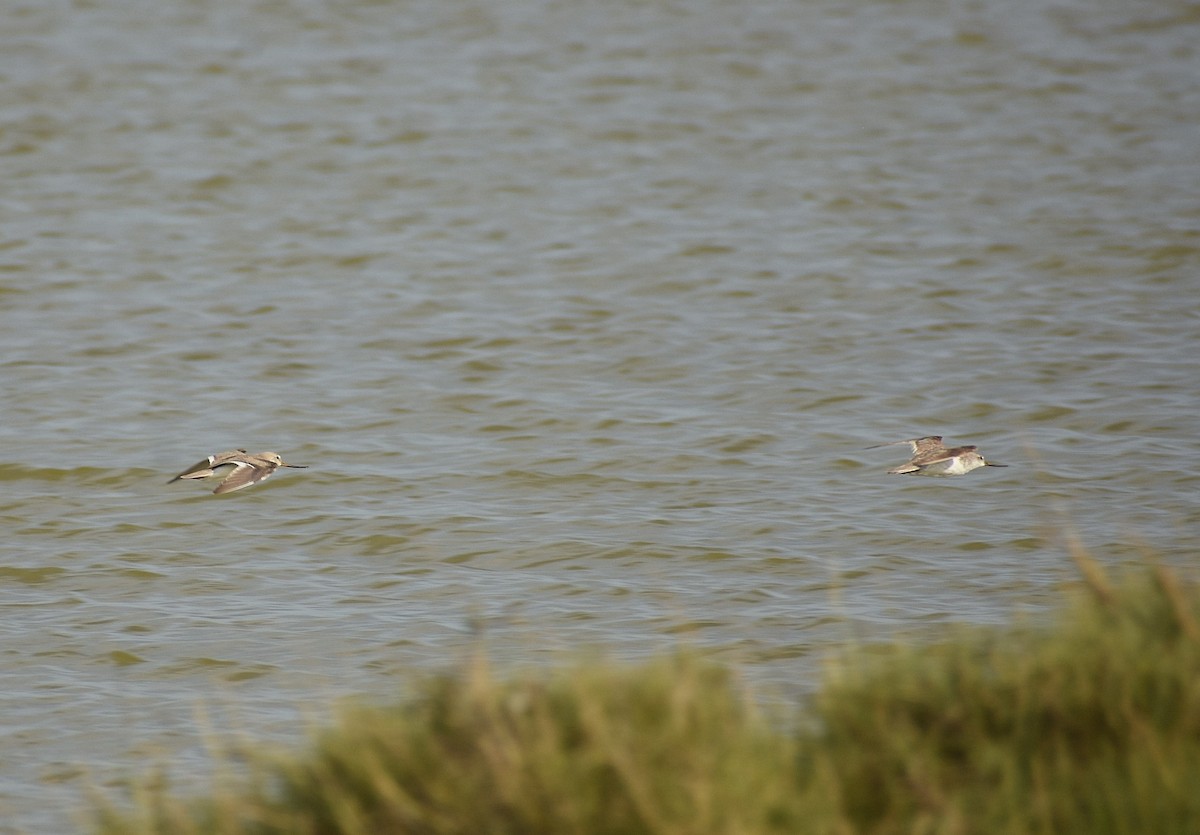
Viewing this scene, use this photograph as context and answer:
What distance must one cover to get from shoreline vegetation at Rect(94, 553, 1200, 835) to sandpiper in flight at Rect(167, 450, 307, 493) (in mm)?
4452

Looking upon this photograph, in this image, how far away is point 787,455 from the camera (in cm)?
956

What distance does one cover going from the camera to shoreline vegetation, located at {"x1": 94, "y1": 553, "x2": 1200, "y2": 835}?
3.66m

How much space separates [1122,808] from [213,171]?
46.4 ft

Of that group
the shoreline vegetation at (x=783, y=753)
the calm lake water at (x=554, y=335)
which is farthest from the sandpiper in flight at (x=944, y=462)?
the shoreline vegetation at (x=783, y=753)

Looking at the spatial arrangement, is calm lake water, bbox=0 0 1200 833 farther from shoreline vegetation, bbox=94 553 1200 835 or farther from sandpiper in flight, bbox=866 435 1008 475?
shoreline vegetation, bbox=94 553 1200 835

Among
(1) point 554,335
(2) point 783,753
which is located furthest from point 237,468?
(2) point 783,753

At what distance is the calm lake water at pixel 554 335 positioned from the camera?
282 inches

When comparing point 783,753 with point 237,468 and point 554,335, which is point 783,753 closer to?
point 237,468

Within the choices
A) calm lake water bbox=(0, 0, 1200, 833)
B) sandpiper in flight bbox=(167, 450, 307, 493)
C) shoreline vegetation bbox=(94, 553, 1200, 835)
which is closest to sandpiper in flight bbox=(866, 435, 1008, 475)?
calm lake water bbox=(0, 0, 1200, 833)

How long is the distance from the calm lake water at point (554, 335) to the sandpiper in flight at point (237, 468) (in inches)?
7.4

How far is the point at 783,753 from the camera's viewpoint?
13.4 ft

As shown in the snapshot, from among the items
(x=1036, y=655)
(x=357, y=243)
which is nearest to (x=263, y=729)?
(x=1036, y=655)

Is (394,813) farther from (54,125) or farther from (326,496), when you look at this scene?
(54,125)

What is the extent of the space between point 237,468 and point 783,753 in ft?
17.5
